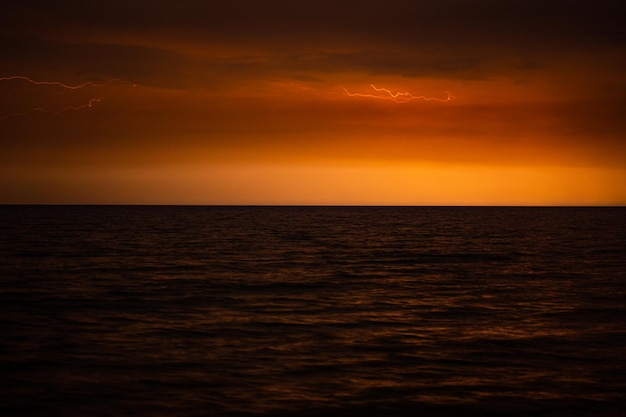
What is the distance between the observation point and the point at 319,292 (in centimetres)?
3109

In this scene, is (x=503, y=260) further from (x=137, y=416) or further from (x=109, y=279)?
(x=137, y=416)

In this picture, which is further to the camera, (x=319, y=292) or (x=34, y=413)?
(x=319, y=292)

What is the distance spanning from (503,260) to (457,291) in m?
18.2

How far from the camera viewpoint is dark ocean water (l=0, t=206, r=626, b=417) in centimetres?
1455

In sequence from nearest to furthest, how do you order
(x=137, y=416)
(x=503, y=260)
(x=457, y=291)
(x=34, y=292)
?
(x=137, y=416) → (x=34, y=292) → (x=457, y=291) → (x=503, y=260)

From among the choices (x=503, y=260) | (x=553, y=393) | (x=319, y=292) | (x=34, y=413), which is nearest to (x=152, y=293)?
(x=319, y=292)

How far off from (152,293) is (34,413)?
16.4 meters

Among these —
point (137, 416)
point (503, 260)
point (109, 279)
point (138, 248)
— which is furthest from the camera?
point (138, 248)

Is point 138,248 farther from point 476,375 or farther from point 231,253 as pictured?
point 476,375

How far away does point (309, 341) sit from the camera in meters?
20.2

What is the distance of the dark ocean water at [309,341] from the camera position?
573 inches

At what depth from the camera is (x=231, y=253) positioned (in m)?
53.2

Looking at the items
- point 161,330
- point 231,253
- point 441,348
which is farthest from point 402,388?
point 231,253

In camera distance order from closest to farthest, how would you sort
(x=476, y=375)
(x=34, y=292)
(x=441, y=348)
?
(x=476, y=375) → (x=441, y=348) → (x=34, y=292)
